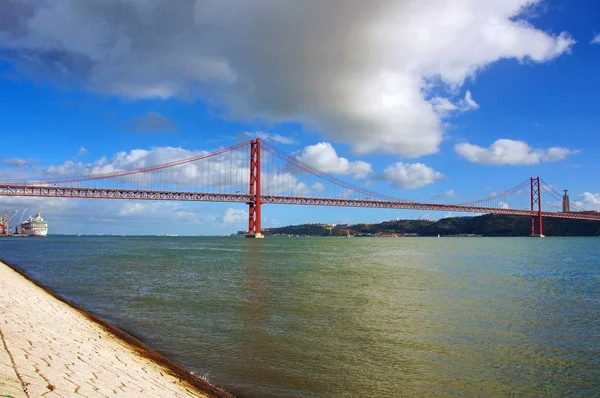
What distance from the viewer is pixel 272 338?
9102 mm

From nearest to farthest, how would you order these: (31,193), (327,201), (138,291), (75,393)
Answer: (75,393), (138,291), (31,193), (327,201)

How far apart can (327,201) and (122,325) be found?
220 ft

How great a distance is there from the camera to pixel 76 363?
214 inches

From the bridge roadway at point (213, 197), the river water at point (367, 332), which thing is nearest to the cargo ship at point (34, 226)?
the bridge roadway at point (213, 197)

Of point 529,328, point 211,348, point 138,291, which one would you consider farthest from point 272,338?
point 138,291

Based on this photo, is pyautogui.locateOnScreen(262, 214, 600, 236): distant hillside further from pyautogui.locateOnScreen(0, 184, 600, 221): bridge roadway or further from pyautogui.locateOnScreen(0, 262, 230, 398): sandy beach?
pyautogui.locateOnScreen(0, 262, 230, 398): sandy beach

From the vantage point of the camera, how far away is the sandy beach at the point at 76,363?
4312mm

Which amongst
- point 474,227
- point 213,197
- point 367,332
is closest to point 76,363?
point 367,332

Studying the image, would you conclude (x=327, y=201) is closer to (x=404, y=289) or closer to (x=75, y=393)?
(x=404, y=289)

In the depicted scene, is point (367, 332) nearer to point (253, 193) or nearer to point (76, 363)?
point (76, 363)

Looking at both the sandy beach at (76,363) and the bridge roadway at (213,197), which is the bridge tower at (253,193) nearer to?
the bridge roadway at (213,197)

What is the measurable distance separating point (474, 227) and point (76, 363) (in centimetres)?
15656

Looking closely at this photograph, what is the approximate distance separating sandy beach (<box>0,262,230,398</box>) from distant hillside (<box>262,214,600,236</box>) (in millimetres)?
137483

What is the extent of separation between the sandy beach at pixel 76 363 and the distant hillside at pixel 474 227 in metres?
137
